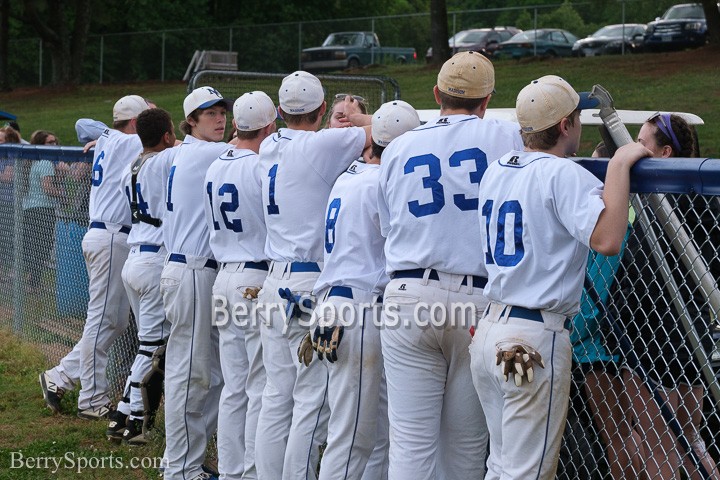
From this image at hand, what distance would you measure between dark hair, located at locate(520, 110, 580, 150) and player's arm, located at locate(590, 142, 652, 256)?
11.5 inches

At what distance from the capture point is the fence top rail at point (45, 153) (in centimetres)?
839

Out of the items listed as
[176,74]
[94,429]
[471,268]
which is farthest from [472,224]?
[176,74]

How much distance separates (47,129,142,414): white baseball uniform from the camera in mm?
7648

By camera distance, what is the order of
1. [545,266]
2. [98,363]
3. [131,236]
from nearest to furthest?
[545,266]
[131,236]
[98,363]

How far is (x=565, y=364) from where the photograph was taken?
3.91 metres

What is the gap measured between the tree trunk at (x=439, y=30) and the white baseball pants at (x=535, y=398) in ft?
88.2

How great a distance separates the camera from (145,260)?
275 inches

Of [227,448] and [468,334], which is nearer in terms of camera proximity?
[468,334]

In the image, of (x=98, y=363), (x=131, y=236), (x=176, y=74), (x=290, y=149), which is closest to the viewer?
(x=290, y=149)

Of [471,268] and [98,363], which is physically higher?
[471,268]

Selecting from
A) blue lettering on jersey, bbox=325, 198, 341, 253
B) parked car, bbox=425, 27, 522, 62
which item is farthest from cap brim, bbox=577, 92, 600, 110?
parked car, bbox=425, 27, 522, 62

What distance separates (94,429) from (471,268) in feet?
13.3

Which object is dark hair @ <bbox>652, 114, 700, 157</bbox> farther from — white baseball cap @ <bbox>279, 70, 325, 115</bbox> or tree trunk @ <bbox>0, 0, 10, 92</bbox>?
tree trunk @ <bbox>0, 0, 10, 92</bbox>

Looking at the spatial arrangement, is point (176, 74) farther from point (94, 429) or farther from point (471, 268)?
point (471, 268)
